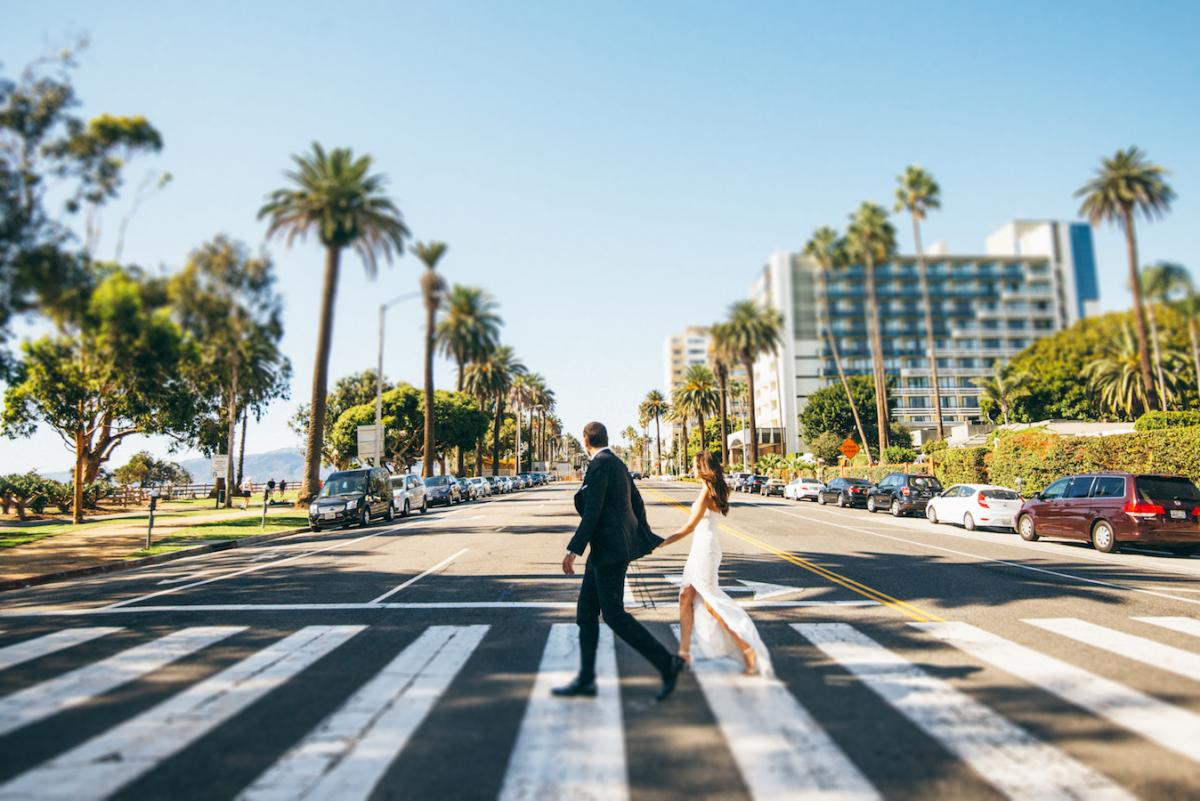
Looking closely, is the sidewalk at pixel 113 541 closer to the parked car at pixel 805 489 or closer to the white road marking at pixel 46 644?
the white road marking at pixel 46 644

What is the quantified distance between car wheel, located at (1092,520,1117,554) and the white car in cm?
521

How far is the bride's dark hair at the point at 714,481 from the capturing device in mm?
6125

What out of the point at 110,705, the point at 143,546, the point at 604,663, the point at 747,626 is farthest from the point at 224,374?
the point at 143,546

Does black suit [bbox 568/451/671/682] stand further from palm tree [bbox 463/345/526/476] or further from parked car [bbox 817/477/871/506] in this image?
palm tree [bbox 463/345/526/476]

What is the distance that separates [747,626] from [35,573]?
13177mm

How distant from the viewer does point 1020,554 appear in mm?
15562

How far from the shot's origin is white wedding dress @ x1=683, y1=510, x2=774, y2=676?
582 centimetres

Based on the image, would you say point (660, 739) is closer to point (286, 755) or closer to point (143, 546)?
point (286, 755)

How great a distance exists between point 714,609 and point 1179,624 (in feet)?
18.1

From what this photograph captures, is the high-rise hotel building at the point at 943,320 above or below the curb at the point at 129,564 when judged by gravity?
above

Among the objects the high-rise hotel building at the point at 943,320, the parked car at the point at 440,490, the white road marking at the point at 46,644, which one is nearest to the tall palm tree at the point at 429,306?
the parked car at the point at 440,490

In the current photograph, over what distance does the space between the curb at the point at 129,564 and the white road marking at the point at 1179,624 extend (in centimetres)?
1570

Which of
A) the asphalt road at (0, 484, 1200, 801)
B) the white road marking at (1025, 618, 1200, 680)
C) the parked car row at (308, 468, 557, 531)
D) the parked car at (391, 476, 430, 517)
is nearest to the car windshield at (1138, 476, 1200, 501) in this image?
the asphalt road at (0, 484, 1200, 801)

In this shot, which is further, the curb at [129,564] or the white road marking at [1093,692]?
the curb at [129,564]
